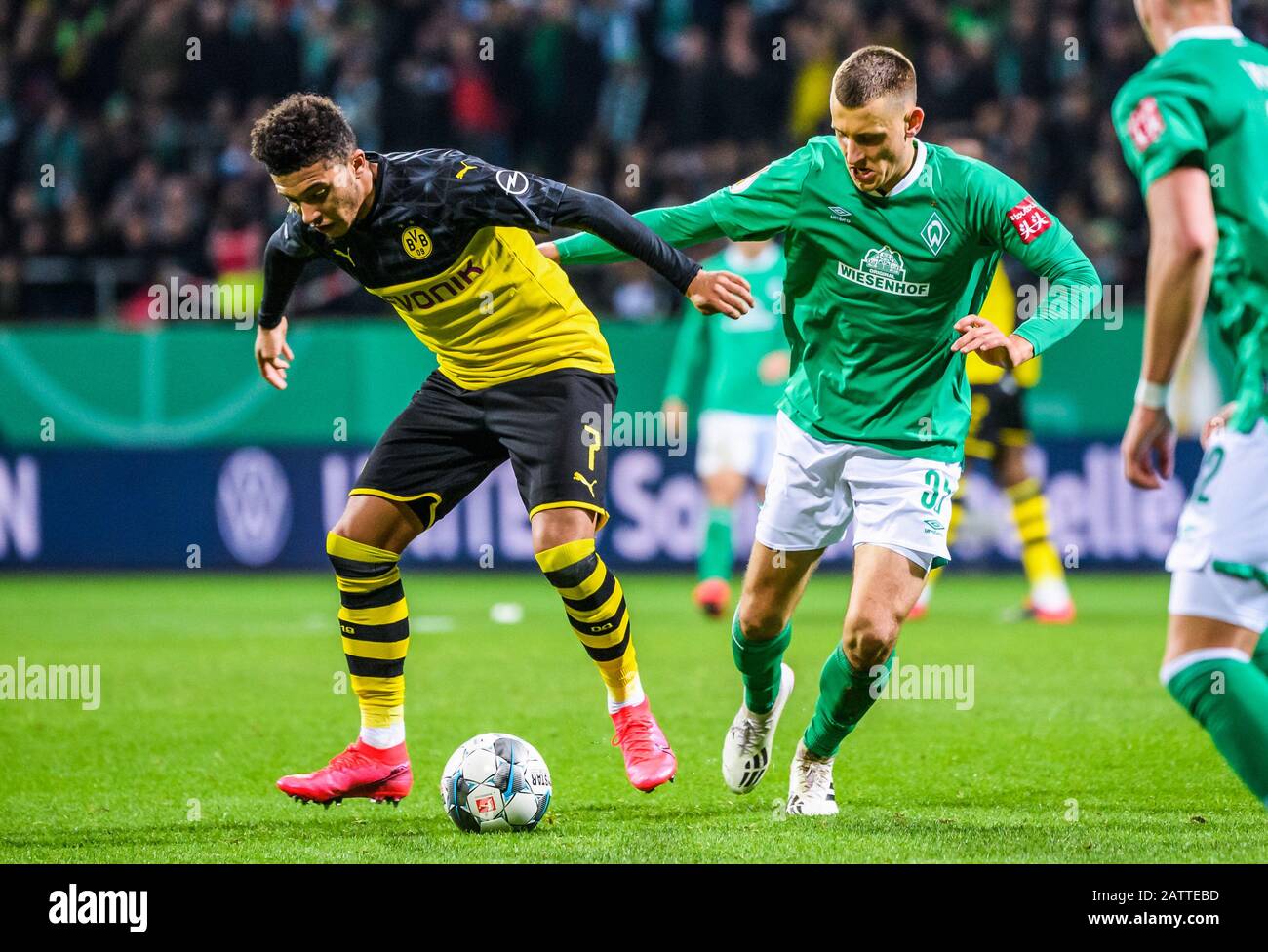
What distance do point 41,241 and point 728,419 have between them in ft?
27.6

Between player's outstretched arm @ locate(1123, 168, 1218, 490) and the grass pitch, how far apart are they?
4.55 ft

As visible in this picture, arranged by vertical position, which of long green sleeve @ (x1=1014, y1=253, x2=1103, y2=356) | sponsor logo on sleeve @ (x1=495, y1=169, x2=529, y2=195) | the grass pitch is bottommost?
the grass pitch

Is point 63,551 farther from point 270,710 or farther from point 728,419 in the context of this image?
point 270,710

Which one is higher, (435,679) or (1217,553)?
(1217,553)

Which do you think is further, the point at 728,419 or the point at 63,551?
the point at 63,551

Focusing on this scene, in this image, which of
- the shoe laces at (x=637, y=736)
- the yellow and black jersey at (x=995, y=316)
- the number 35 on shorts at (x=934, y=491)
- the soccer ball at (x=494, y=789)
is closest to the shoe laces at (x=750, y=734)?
the shoe laces at (x=637, y=736)

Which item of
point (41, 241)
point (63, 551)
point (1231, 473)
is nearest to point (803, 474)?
point (1231, 473)

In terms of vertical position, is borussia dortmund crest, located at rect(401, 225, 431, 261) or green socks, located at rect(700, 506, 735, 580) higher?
borussia dortmund crest, located at rect(401, 225, 431, 261)

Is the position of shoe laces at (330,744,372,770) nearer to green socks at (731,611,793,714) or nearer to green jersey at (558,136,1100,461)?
green socks at (731,611,793,714)

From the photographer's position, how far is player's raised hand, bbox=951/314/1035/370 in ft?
14.8

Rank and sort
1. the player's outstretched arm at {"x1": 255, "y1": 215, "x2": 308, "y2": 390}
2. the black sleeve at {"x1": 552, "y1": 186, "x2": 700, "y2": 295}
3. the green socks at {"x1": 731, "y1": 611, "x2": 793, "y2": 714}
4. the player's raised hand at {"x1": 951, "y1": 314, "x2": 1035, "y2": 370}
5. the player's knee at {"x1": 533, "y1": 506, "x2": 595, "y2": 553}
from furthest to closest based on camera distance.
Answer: the player's outstretched arm at {"x1": 255, "y1": 215, "x2": 308, "y2": 390} → the green socks at {"x1": 731, "y1": 611, "x2": 793, "y2": 714} → the player's knee at {"x1": 533, "y1": 506, "x2": 595, "y2": 553} → the black sleeve at {"x1": 552, "y1": 186, "x2": 700, "y2": 295} → the player's raised hand at {"x1": 951, "y1": 314, "x2": 1035, "y2": 370}

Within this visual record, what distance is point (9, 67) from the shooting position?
1761cm

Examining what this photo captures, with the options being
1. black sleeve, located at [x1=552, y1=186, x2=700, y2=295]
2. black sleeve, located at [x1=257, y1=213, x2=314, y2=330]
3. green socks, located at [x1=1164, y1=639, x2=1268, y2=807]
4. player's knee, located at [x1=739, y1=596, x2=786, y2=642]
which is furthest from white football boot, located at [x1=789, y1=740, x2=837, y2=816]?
black sleeve, located at [x1=257, y1=213, x2=314, y2=330]

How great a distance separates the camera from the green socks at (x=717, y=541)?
10.6 meters
